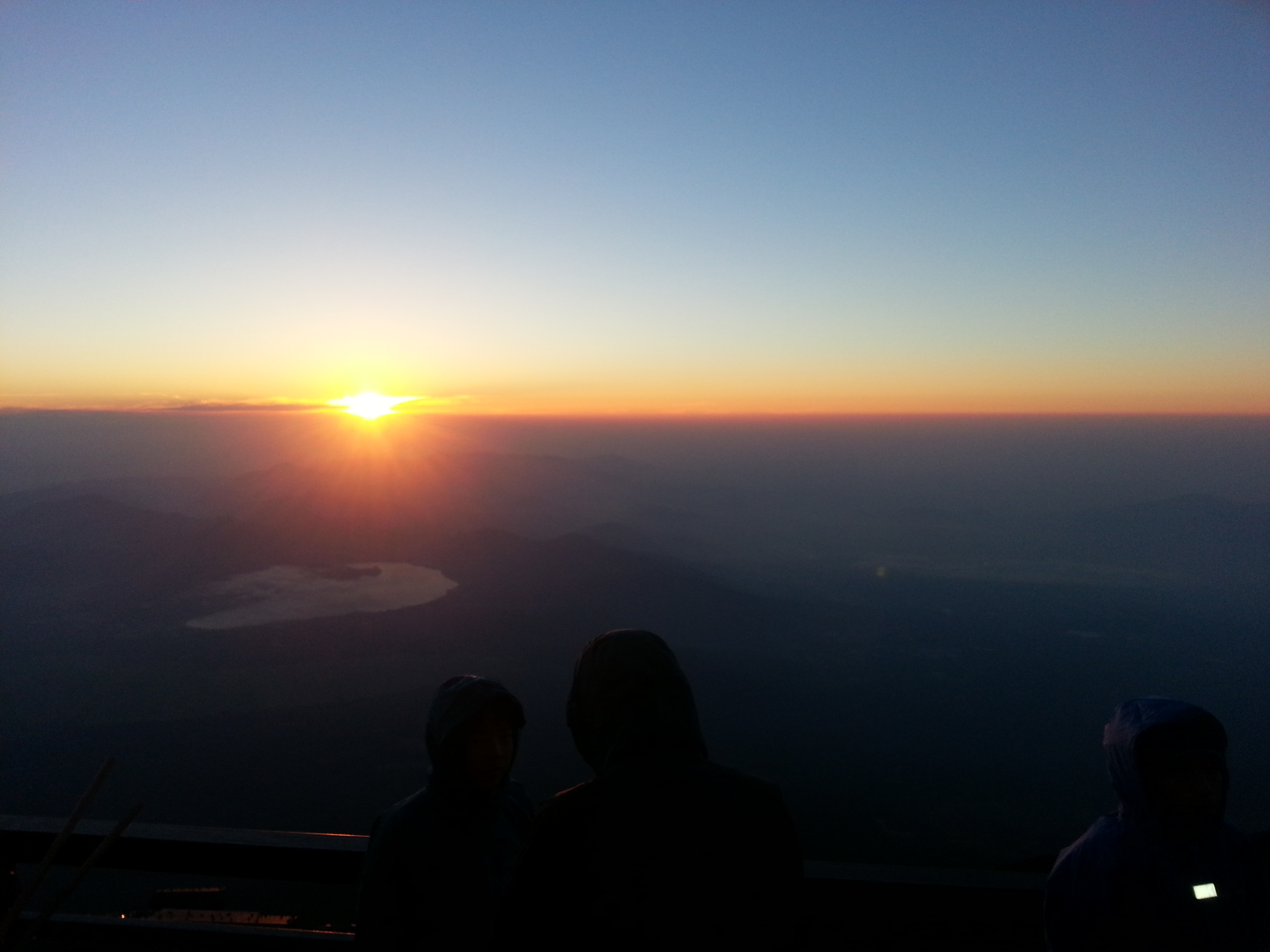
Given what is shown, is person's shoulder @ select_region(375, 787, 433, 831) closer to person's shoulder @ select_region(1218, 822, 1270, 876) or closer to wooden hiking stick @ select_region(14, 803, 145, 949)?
wooden hiking stick @ select_region(14, 803, 145, 949)

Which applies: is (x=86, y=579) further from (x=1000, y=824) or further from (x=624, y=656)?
(x=624, y=656)

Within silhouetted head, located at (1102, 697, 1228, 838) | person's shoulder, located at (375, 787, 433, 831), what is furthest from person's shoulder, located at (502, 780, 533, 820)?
silhouetted head, located at (1102, 697, 1228, 838)

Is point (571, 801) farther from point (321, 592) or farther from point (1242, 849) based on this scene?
point (321, 592)

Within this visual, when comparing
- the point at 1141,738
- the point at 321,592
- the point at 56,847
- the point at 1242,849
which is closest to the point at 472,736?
the point at 56,847

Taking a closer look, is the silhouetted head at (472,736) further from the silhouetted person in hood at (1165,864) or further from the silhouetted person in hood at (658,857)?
the silhouetted person in hood at (1165,864)

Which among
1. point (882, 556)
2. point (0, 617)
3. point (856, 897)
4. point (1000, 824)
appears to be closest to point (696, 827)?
point (856, 897)

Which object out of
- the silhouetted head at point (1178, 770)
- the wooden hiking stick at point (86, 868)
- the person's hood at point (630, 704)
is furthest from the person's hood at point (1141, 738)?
the wooden hiking stick at point (86, 868)
